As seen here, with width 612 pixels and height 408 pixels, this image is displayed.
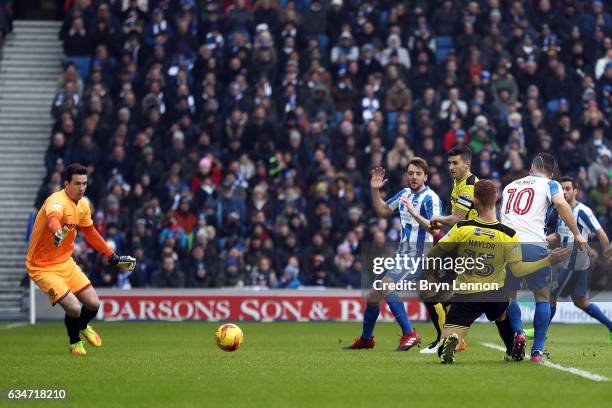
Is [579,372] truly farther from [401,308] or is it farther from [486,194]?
[401,308]

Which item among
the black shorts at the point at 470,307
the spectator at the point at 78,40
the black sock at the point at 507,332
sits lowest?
the black sock at the point at 507,332

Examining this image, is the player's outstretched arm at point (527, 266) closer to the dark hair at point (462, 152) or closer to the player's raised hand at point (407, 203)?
the player's raised hand at point (407, 203)

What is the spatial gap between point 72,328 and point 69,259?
0.95 metres

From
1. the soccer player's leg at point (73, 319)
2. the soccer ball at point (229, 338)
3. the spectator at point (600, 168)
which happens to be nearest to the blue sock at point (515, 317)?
the soccer ball at point (229, 338)

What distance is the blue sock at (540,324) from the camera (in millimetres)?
13477

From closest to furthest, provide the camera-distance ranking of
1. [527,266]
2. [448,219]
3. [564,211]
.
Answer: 1. [527,266]
2. [564,211]
3. [448,219]

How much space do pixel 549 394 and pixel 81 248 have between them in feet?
53.0

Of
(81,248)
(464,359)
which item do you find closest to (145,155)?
(81,248)

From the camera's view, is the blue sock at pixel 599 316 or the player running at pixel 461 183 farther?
the blue sock at pixel 599 316

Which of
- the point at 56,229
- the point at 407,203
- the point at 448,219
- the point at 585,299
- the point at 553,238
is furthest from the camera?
the point at 585,299

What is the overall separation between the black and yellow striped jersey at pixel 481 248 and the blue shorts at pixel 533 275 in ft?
2.02

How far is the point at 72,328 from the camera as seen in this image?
15.8 meters

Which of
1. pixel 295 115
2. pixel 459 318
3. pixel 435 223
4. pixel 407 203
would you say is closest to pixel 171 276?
pixel 295 115

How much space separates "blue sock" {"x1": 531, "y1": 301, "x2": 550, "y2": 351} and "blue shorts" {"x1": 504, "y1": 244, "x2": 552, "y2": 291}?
23 centimetres
